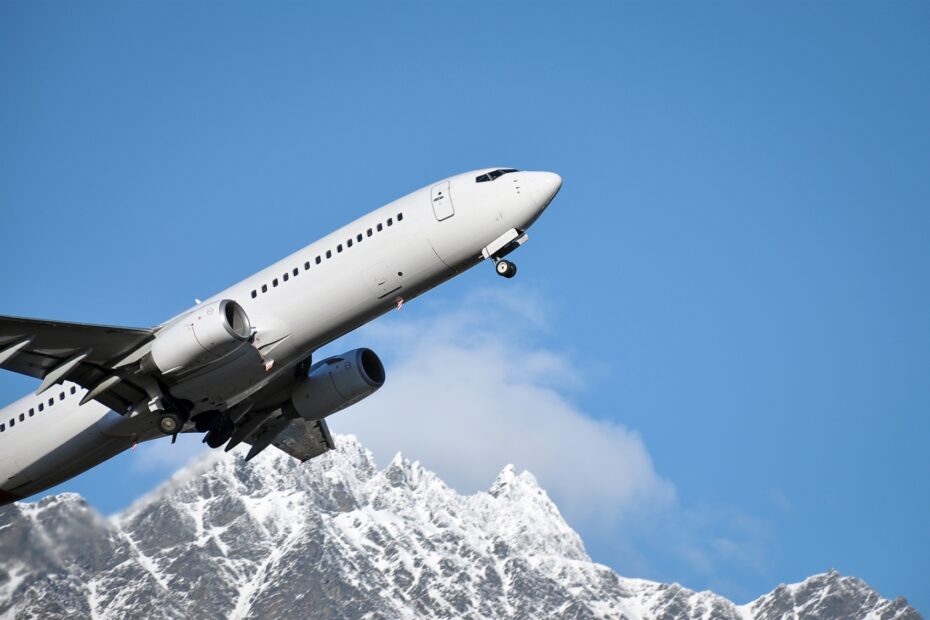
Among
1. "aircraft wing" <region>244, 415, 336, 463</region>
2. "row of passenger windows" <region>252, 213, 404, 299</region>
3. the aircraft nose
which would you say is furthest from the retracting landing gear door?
"aircraft wing" <region>244, 415, 336, 463</region>

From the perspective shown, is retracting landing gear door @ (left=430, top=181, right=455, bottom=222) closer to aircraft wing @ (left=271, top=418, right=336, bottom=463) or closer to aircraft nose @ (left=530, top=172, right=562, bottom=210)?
aircraft nose @ (left=530, top=172, right=562, bottom=210)

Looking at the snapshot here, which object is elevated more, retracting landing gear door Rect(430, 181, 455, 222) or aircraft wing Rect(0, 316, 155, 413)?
retracting landing gear door Rect(430, 181, 455, 222)

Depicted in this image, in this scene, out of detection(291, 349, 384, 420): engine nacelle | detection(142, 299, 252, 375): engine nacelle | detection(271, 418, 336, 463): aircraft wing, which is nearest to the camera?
detection(142, 299, 252, 375): engine nacelle

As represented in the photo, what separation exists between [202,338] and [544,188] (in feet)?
37.2

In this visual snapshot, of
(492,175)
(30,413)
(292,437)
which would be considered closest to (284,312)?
(492,175)

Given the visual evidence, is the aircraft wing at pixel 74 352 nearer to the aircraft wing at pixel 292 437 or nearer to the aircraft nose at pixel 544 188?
the aircraft wing at pixel 292 437

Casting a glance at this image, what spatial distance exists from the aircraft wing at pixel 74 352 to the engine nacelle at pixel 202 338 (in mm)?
1357

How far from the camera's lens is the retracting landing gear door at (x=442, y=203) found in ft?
139

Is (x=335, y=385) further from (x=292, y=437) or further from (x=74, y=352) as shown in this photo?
(x=74, y=352)

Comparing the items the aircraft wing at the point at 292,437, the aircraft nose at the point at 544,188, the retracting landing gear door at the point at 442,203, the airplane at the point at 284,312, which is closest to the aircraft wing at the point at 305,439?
the aircraft wing at the point at 292,437

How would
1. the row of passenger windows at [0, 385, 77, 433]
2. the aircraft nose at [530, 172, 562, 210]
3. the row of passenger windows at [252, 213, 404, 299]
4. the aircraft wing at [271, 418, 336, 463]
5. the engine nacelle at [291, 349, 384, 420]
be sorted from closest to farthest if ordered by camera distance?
the aircraft nose at [530, 172, 562, 210] → the row of passenger windows at [252, 213, 404, 299] → the row of passenger windows at [0, 385, 77, 433] → the engine nacelle at [291, 349, 384, 420] → the aircraft wing at [271, 418, 336, 463]

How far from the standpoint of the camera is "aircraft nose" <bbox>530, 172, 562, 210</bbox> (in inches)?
1664

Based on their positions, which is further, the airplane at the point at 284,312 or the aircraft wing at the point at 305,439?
the aircraft wing at the point at 305,439

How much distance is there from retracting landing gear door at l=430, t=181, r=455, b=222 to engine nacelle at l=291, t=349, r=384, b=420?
8117 millimetres
